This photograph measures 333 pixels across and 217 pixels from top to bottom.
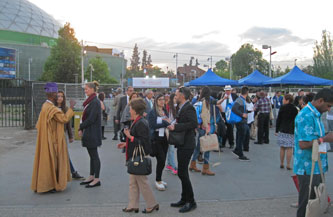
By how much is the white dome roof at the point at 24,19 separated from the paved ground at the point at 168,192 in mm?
68172

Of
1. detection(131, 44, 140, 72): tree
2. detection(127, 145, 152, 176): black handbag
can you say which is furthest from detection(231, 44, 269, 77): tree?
detection(127, 145, 152, 176): black handbag

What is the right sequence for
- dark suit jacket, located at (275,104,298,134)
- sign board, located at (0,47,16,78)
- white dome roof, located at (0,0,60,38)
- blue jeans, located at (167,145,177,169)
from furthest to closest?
white dome roof, located at (0,0,60,38) < sign board, located at (0,47,16,78) < dark suit jacket, located at (275,104,298,134) < blue jeans, located at (167,145,177,169)

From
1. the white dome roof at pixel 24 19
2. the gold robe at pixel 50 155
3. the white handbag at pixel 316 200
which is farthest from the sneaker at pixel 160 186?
the white dome roof at pixel 24 19

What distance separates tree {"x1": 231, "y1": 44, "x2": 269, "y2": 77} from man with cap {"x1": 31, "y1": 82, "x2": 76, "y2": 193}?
81.6 metres

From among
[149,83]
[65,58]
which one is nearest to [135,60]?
[65,58]

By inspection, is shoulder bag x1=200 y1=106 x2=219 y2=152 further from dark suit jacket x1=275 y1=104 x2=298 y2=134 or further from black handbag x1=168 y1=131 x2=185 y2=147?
dark suit jacket x1=275 y1=104 x2=298 y2=134

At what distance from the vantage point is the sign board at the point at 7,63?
2384 cm

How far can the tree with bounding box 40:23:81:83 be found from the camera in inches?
1761

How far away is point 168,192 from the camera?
5.11 m

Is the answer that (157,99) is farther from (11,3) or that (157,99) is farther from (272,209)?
(11,3)

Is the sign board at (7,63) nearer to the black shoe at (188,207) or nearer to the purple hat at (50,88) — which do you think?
the purple hat at (50,88)

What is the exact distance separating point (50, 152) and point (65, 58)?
43.2m

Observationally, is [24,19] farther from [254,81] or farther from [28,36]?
[254,81]

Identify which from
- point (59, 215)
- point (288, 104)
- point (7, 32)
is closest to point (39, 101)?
point (59, 215)
